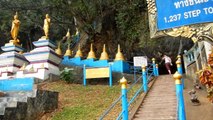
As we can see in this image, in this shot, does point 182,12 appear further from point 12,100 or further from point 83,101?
point 83,101

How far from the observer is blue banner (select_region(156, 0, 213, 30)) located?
3.13 metres

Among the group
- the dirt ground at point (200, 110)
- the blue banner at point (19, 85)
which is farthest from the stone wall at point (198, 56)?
the blue banner at point (19, 85)

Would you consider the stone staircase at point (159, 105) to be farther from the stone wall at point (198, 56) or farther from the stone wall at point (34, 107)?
the stone wall at point (34, 107)

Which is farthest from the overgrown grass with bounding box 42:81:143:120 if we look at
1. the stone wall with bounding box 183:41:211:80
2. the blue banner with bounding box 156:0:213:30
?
the blue banner with bounding box 156:0:213:30

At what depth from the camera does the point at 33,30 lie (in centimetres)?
3094

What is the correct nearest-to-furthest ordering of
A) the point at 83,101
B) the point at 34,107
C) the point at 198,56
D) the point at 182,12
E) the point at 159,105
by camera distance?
the point at 182,12
the point at 159,105
the point at 34,107
the point at 198,56
the point at 83,101

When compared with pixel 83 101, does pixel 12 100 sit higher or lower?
higher

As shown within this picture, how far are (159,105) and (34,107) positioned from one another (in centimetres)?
416

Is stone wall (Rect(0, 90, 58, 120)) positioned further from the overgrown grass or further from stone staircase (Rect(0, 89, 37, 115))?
the overgrown grass

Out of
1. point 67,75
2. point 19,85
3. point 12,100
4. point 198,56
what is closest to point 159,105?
point 198,56

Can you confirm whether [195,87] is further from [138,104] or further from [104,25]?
[104,25]

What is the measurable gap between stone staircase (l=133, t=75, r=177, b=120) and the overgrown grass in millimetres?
901

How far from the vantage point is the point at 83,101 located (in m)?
11.5

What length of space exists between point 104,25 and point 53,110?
13.1m
